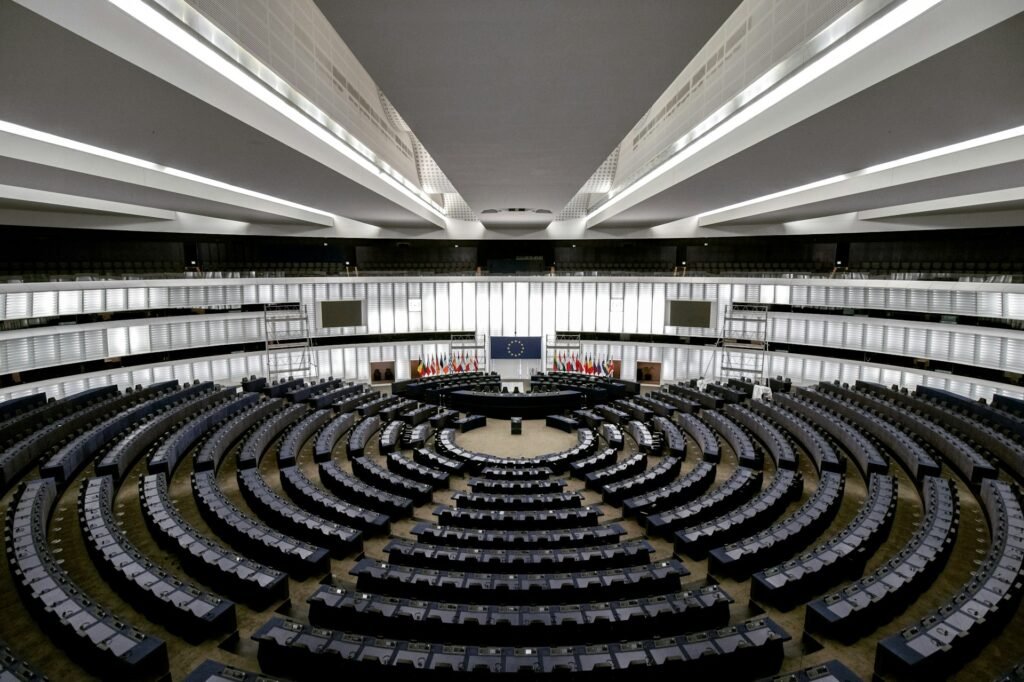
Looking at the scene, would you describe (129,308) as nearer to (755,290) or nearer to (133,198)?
(133,198)

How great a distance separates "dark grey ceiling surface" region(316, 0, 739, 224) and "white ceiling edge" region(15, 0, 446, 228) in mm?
2977

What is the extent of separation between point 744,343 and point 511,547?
78.4 feet

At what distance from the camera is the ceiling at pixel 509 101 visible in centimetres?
675

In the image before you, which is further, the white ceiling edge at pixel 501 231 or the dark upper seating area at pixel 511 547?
the white ceiling edge at pixel 501 231

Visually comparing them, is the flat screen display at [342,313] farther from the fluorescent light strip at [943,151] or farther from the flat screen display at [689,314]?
the fluorescent light strip at [943,151]

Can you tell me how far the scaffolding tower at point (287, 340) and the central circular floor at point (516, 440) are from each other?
43.2 ft

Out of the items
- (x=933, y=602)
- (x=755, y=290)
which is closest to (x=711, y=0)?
(x=933, y=602)

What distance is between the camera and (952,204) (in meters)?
20.4

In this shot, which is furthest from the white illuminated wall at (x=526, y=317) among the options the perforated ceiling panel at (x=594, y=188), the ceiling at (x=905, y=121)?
the ceiling at (x=905, y=121)

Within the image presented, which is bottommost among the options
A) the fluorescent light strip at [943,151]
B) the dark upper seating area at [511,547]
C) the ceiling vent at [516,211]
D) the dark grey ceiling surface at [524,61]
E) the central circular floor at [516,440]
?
the central circular floor at [516,440]

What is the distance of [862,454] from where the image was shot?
16.2m

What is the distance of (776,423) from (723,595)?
45.0 feet

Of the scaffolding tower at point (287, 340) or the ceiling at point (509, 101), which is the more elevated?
the ceiling at point (509, 101)

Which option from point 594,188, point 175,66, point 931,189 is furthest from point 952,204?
point 175,66
